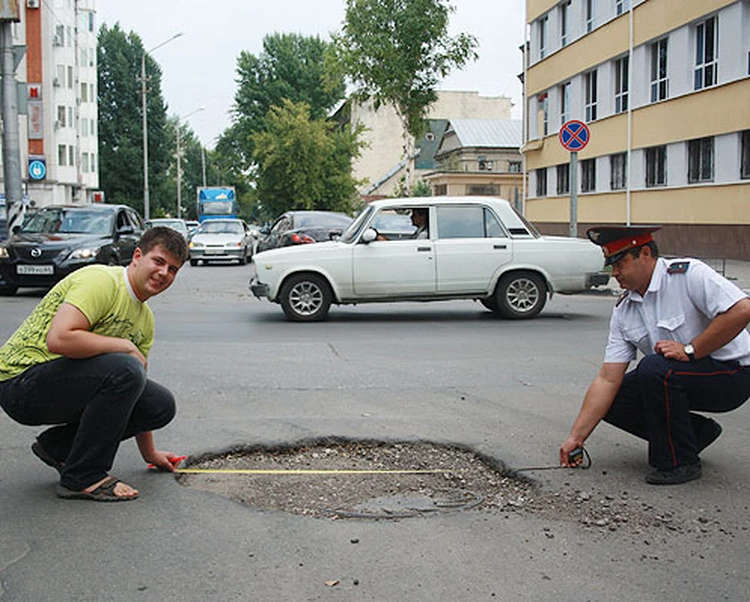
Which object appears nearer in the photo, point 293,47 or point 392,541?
point 392,541

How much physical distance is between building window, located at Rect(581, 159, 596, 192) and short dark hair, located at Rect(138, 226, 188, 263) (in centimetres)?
3259

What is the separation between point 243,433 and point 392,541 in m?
2.26

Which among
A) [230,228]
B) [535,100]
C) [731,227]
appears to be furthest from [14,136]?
[535,100]

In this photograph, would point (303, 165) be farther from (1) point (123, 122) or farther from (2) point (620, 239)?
(2) point (620, 239)

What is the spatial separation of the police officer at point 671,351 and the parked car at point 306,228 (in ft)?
55.6

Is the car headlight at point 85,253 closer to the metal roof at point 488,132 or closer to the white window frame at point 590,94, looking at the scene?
the white window frame at point 590,94

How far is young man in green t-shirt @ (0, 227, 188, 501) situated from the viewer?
4.49 metres

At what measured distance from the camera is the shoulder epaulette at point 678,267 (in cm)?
496

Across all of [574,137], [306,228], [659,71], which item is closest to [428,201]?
[574,137]

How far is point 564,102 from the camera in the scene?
131ft

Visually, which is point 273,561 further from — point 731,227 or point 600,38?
point 600,38

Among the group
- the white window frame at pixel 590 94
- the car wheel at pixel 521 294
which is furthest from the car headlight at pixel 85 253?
the white window frame at pixel 590 94

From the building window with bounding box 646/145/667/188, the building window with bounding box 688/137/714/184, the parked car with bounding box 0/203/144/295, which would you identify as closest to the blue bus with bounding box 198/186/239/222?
the building window with bounding box 646/145/667/188

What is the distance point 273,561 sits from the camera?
3869 mm
